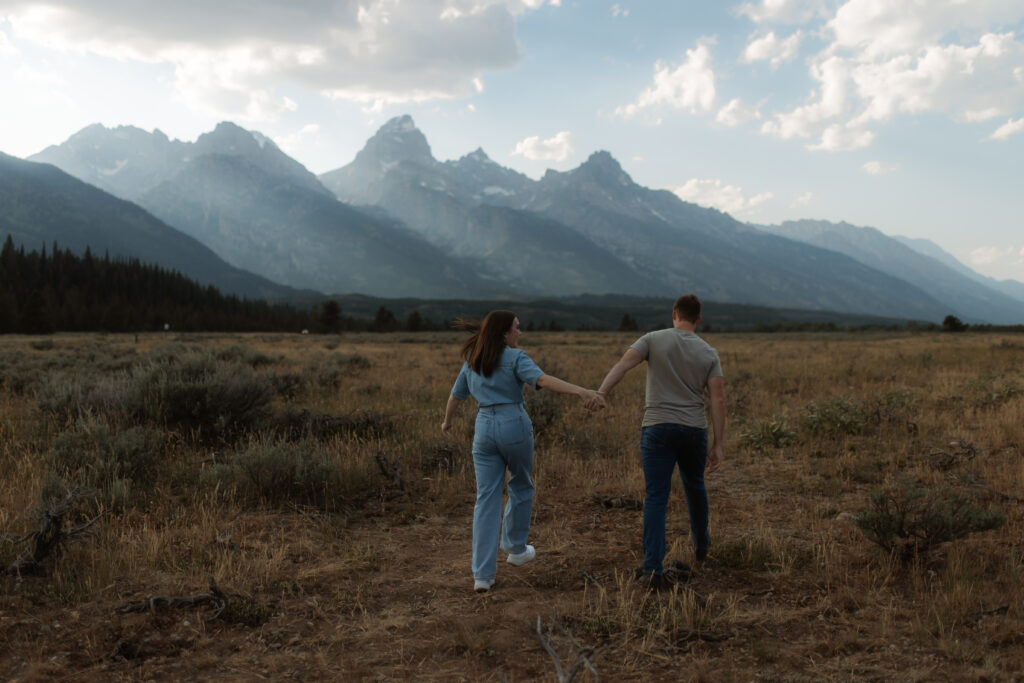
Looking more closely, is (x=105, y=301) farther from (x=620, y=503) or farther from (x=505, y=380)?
(x=505, y=380)

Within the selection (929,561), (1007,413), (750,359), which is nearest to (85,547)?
(929,561)

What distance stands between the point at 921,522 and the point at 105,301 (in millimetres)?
99657

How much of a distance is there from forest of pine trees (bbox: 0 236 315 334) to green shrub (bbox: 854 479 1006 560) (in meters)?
69.3

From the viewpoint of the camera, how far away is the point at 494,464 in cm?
476

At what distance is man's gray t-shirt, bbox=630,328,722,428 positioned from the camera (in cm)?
466

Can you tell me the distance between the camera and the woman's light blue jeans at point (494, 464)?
4648 millimetres

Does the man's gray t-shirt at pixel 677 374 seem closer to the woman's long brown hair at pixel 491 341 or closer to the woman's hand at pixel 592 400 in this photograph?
the woman's hand at pixel 592 400

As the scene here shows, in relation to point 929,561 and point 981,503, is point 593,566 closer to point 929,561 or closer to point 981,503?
point 929,561

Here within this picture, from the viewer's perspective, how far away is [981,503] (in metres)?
6.03

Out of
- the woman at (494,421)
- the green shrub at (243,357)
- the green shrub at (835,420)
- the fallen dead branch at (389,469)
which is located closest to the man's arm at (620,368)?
the woman at (494,421)

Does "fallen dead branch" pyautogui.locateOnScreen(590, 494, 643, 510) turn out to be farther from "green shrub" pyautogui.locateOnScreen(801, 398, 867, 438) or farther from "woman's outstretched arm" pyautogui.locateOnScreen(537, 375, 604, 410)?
"green shrub" pyautogui.locateOnScreen(801, 398, 867, 438)

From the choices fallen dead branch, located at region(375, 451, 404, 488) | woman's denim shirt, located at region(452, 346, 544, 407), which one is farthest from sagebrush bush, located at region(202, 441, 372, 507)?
woman's denim shirt, located at region(452, 346, 544, 407)

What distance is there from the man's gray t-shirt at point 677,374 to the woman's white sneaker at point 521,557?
1548 millimetres

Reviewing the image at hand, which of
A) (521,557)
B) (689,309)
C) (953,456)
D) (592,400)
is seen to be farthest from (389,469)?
(953,456)
